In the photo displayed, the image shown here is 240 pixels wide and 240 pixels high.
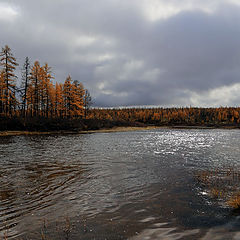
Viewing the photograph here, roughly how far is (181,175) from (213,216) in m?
5.14

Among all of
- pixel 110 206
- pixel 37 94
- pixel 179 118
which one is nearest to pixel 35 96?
pixel 37 94

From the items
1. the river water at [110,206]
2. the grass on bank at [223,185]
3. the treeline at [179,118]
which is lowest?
the river water at [110,206]

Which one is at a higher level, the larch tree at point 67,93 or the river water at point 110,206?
the larch tree at point 67,93

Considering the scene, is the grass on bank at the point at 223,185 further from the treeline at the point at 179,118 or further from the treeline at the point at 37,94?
the treeline at the point at 179,118

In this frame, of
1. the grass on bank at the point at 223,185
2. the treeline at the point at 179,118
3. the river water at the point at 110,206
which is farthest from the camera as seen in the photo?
the treeline at the point at 179,118

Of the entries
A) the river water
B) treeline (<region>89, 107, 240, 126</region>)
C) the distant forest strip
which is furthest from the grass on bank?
treeline (<region>89, 107, 240, 126</region>)

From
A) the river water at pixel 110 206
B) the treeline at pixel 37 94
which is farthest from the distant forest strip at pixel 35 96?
the river water at pixel 110 206

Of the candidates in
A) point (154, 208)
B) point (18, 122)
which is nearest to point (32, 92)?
point (18, 122)

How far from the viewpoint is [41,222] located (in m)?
5.89

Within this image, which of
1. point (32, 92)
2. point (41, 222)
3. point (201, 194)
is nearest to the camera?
point (41, 222)

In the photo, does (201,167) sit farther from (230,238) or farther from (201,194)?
(230,238)

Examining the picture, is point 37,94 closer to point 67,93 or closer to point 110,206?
point 67,93

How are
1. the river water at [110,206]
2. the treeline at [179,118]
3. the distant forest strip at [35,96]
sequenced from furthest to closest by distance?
the treeline at [179,118] < the distant forest strip at [35,96] < the river water at [110,206]

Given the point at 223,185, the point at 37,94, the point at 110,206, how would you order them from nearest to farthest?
the point at 110,206, the point at 223,185, the point at 37,94
